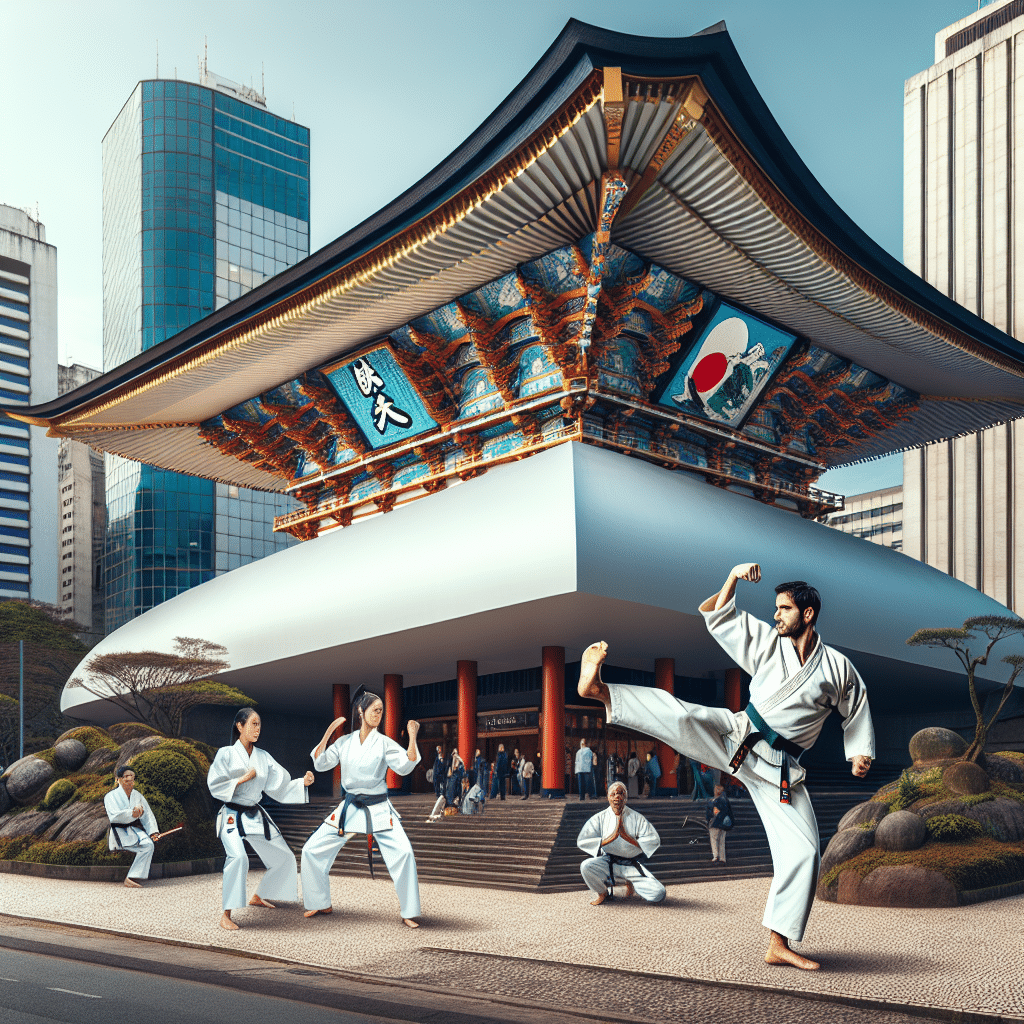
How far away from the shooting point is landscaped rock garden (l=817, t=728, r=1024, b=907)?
11.1 meters

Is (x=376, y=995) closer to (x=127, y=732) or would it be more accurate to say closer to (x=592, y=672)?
(x=592, y=672)

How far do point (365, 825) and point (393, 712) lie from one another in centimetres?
1603

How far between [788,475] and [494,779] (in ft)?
36.1

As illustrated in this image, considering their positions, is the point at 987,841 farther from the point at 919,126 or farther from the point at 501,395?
the point at 919,126

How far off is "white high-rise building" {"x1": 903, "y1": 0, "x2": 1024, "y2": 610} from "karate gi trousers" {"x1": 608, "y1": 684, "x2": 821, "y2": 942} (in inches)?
1839

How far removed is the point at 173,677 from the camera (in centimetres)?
2508

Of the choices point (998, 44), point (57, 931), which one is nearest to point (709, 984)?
point (57, 931)

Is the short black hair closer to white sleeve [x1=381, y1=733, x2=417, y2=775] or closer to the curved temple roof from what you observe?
white sleeve [x1=381, y1=733, x2=417, y2=775]

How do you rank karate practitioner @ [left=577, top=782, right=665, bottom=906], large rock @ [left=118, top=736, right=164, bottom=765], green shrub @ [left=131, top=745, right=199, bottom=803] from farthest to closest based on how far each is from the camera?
large rock @ [left=118, top=736, right=164, bottom=765]
green shrub @ [left=131, top=745, right=199, bottom=803]
karate practitioner @ [left=577, top=782, right=665, bottom=906]

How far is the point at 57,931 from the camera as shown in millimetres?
9438

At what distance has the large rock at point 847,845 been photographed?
39.7 feet

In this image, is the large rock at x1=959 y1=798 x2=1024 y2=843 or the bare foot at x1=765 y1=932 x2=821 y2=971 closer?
the bare foot at x1=765 y1=932 x2=821 y2=971

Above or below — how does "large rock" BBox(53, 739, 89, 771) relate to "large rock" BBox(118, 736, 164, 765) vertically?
below

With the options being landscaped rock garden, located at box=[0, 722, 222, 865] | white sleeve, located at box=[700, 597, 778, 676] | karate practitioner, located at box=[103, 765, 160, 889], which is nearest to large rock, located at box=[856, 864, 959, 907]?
white sleeve, located at box=[700, 597, 778, 676]
